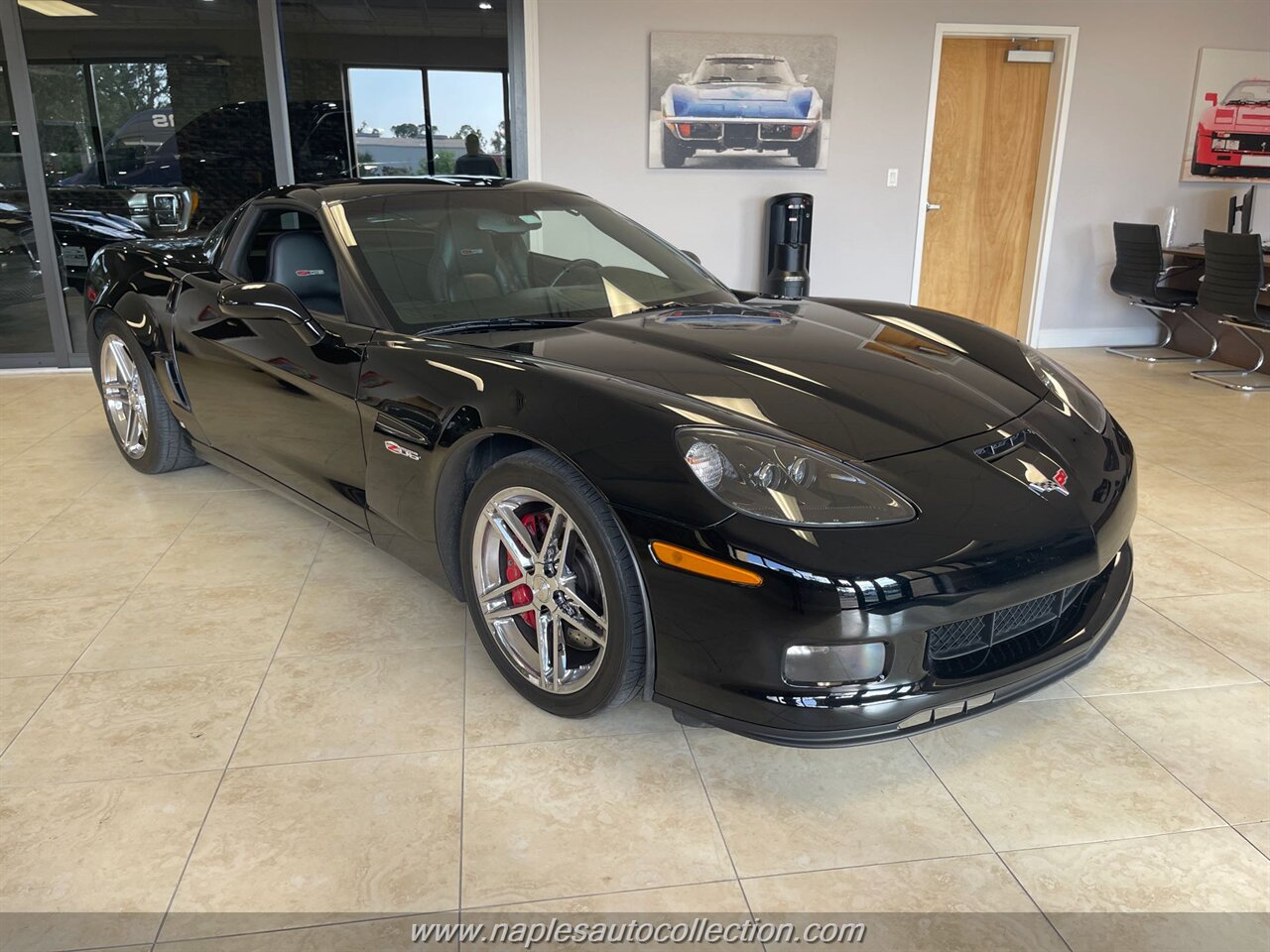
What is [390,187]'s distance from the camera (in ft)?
8.93

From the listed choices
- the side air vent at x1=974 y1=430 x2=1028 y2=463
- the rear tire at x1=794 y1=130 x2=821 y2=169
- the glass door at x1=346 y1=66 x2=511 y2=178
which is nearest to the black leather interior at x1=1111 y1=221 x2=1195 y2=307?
the rear tire at x1=794 y1=130 x2=821 y2=169

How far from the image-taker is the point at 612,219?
296 centimetres

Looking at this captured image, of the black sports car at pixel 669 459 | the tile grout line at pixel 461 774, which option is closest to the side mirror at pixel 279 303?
the black sports car at pixel 669 459

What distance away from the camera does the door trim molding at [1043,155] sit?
640 centimetres

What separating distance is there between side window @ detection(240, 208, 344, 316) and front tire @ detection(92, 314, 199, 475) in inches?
29.0

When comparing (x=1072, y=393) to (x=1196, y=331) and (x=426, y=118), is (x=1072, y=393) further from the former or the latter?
(x=1196, y=331)

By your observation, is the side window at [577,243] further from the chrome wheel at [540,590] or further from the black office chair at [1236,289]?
the black office chair at [1236,289]

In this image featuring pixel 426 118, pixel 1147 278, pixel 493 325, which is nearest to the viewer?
pixel 493 325

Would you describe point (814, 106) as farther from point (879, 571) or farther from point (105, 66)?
point (879, 571)

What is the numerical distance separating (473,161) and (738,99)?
1784 millimetres

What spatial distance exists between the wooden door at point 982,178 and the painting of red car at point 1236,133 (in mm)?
1244

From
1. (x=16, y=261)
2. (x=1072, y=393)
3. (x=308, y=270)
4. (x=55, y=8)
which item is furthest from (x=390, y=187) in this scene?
(x=16, y=261)

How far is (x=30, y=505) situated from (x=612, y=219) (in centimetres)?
239

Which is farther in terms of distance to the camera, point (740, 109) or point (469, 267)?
point (740, 109)
